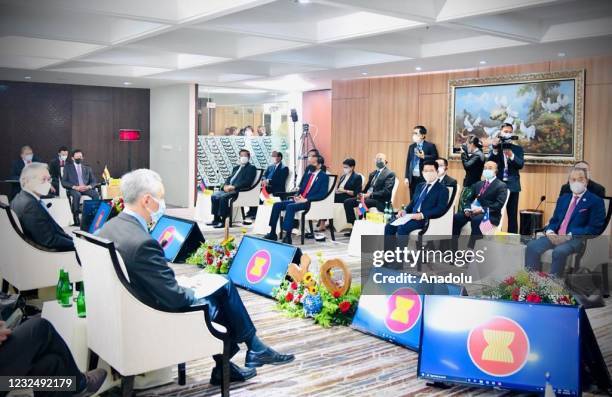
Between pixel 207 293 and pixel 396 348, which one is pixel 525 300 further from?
pixel 207 293

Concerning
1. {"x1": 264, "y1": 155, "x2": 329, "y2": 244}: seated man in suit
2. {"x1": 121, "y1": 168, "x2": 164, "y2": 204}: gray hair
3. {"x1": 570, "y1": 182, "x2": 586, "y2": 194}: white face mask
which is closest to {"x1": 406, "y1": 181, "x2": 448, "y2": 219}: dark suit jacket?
{"x1": 570, "y1": 182, "x2": 586, "y2": 194}: white face mask

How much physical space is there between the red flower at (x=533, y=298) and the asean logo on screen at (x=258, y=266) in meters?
3.17

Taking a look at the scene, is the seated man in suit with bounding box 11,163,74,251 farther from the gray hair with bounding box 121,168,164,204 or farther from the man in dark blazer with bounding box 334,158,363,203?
the man in dark blazer with bounding box 334,158,363,203

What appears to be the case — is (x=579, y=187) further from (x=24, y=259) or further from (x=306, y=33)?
(x=24, y=259)

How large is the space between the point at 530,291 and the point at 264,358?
1985mm

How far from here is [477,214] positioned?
8.98m

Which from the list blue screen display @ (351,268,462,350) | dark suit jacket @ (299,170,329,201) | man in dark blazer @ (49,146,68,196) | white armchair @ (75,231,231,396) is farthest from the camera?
man in dark blazer @ (49,146,68,196)

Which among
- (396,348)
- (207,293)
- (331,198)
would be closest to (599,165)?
(331,198)

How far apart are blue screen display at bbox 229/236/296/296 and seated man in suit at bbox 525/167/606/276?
2.63 m

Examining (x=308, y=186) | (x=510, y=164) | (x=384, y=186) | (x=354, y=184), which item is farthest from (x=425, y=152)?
(x=308, y=186)

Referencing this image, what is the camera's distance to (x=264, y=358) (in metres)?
4.97

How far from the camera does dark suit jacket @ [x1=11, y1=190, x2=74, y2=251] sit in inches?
234

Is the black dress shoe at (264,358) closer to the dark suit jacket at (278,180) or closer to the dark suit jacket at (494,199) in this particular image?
the dark suit jacket at (494,199)

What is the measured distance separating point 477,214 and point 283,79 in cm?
647
